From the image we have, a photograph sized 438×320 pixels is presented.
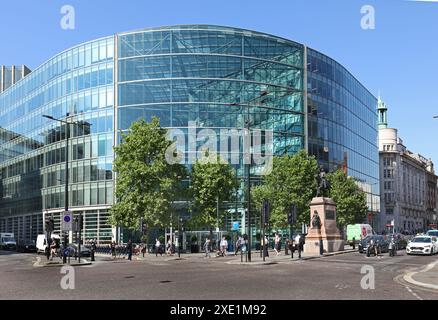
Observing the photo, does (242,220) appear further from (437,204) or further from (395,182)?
(437,204)

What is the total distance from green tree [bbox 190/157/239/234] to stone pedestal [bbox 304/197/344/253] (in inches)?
493

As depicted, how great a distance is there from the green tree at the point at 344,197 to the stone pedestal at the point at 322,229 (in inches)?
949

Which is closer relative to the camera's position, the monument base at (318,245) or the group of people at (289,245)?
the group of people at (289,245)

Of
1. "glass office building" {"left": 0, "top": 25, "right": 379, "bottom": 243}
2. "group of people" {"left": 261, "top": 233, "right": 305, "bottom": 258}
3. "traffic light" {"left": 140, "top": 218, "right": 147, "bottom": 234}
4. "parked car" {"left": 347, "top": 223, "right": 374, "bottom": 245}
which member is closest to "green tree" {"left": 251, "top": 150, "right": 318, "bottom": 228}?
"parked car" {"left": 347, "top": 223, "right": 374, "bottom": 245}

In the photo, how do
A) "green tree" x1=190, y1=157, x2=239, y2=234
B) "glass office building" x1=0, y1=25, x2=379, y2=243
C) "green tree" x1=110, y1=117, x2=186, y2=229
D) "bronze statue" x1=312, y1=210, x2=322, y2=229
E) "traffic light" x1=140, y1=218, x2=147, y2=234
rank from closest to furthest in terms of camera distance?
"bronze statue" x1=312, y1=210, x2=322, y2=229
"traffic light" x1=140, y1=218, x2=147, y2=234
"green tree" x1=110, y1=117, x2=186, y2=229
"green tree" x1=190, y1=157, x2=239, y2=234
"glass office building" x1=0, y1=25, x2=379, y2=243

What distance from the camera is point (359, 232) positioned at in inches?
2370

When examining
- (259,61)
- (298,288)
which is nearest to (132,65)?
(259,61)

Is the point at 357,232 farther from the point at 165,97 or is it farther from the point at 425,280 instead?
the point at 425,280

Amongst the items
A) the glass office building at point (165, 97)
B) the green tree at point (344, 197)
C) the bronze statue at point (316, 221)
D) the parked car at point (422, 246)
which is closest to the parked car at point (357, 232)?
the green tree at point (344, 197)

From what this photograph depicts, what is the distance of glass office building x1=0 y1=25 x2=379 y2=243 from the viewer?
220 ft

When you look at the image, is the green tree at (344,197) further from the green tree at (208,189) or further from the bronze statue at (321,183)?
the bronze statue at (321,183)

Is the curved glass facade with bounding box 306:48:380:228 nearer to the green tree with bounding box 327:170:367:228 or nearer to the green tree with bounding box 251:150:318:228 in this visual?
the green tree with bounding box 327:170:367:228

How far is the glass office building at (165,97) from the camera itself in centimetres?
6700
